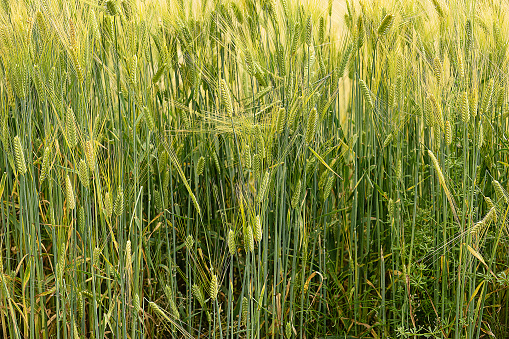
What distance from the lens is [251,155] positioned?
3.34ft

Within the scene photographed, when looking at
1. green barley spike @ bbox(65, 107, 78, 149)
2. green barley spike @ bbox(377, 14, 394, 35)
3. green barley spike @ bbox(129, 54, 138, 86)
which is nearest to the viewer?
green barley spike @ bbox(65, 107, 78, 149)

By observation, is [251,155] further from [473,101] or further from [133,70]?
[473,101]

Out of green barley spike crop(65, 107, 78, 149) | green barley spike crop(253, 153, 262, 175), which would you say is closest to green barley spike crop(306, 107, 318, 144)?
green barley spike crop(253, 153, 262, 175)

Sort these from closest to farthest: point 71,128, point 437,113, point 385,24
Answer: point 71,128
point 437,113
point 385,24

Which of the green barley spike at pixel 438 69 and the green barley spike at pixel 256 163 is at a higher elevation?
the green barley spike at pixel 438 69

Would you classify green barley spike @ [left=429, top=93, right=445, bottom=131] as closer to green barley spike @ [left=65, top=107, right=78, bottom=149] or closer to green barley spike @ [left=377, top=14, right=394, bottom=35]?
green barley spike @ [left=377, top=14, right=394, bottom=35]

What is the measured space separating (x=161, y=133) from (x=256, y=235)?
0.51 m

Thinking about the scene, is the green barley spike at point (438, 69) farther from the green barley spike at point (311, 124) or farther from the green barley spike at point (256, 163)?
the green barley spike at point (256, 163)

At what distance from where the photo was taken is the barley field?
105 centimetres

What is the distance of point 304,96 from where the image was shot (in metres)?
1.13

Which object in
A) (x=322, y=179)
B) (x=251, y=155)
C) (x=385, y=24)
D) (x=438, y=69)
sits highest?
(x=385, y=24)

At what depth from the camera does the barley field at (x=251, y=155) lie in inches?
41.4

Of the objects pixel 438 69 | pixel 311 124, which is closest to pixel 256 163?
pixel 311 124

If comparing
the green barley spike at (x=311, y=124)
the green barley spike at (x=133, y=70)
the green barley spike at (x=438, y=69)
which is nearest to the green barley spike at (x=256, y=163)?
the green barley spike at (x=311, y=124)
